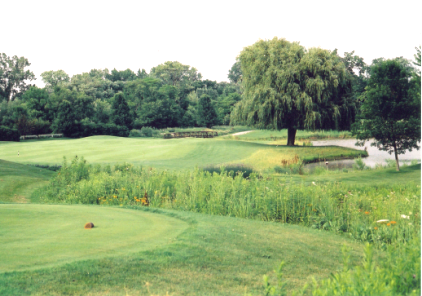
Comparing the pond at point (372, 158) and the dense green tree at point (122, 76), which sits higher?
the dense green tree at point (122, 76)

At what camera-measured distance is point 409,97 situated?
37.9ft

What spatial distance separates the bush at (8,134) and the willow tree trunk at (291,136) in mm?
11389

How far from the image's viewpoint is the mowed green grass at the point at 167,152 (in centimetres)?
1383

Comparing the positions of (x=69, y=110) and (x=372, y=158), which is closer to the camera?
(x=372, y=158)

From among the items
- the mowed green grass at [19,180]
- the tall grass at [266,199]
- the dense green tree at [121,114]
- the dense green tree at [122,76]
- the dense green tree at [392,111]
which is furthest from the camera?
the dense green tree at [122,76]

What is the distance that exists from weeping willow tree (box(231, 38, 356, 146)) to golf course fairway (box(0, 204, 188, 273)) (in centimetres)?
1142

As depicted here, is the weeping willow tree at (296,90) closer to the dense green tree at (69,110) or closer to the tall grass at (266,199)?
the tall grass at (266,199)

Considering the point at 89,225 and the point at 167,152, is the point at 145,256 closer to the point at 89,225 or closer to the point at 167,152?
the point at 89,225

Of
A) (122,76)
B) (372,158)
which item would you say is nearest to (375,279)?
(372,158)

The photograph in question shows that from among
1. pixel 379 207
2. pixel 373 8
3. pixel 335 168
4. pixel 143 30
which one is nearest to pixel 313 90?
pixel 335 168

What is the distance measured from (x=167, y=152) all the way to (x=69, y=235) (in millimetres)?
10524

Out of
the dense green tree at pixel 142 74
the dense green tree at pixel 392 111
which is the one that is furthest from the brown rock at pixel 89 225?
the dense green tree at pixel 142 74

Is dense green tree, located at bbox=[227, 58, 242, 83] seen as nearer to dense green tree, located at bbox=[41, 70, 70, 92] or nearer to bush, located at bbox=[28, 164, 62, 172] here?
bush, located at bbox=[28, 164, 62, 172]

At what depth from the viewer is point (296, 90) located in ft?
52.4
